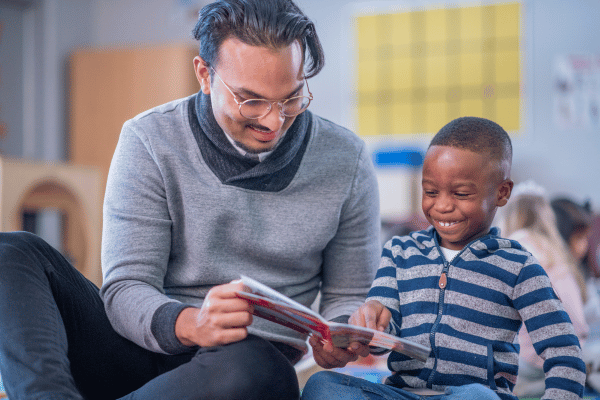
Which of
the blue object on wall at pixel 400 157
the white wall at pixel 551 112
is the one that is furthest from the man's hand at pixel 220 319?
the white wall at pixel 551 112

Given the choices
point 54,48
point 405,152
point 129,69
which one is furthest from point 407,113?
point 54,48

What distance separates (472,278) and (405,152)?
11.3 feet

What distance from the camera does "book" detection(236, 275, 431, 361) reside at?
0.79 metres

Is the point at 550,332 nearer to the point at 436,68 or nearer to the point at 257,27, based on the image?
the point at 257,27

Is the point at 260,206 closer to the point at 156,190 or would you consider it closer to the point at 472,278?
the point at 156,190

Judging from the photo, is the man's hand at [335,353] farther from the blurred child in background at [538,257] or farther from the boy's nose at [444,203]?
the blurred child in background at [538,257]

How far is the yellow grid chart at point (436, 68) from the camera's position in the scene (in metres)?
4.57

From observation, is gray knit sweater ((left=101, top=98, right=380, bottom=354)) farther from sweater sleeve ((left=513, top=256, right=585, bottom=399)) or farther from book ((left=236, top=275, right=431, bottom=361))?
sweater sleeve ((left=513, top=256, right=585, bottom=399))

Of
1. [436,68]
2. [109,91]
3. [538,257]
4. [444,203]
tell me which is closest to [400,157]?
[436,68]

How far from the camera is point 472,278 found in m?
0.98

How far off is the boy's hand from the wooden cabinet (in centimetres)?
380

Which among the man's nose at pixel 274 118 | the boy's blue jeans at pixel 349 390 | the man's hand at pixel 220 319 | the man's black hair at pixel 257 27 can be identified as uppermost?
the man's black hair at pixel 257 27

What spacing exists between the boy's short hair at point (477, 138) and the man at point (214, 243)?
276mm

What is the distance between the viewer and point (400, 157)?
4359 mm
